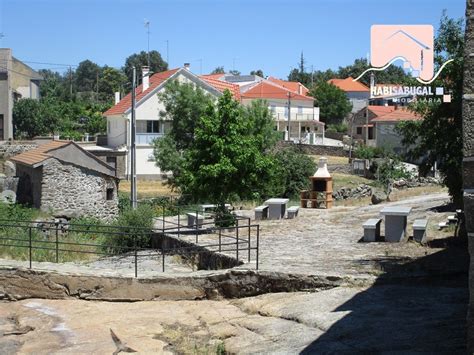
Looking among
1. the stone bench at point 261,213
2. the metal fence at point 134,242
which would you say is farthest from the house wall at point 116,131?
the stone bench at point 261,213

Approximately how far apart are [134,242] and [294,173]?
2178 cm

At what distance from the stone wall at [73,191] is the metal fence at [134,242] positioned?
494cm

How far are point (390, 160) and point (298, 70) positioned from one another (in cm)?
7916

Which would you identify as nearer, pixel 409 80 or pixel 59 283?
pixel 59 283

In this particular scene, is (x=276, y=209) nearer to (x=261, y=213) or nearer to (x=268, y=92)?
(x=261, y=213)

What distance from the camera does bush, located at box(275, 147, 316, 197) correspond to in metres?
37.5

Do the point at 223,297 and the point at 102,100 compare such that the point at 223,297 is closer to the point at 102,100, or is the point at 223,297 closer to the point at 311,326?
the point at 311,326

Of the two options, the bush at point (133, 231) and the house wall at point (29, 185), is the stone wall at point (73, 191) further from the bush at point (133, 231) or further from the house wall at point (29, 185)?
the bush at point (133, 231)

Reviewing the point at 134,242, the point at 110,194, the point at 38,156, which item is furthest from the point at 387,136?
the point at 134,242

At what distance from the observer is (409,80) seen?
1634cm

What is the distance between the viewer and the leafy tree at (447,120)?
14.8 metres

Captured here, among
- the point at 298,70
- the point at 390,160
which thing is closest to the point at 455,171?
the point at 390,160

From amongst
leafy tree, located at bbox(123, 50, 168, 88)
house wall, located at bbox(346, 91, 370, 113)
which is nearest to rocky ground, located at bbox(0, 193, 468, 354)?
house wall, located at bbox(346, 91, 370, 113)

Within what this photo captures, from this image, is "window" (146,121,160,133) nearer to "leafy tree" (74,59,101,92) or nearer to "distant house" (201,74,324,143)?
"distant house" (201,74,324,143)
